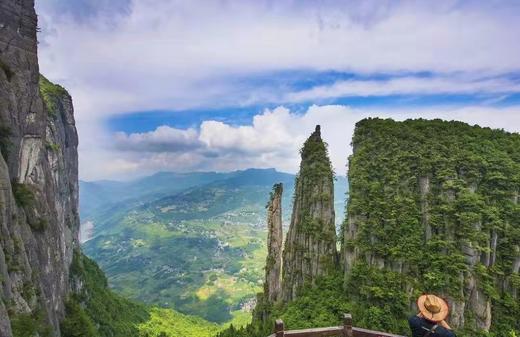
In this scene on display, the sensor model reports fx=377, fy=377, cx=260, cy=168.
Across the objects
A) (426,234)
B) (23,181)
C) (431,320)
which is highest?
(23,181)

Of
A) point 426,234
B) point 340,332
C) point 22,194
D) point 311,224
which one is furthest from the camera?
point 311,224

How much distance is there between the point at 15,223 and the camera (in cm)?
3488

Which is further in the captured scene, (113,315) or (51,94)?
(113,315)

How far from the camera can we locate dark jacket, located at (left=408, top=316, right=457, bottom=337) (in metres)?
10.5

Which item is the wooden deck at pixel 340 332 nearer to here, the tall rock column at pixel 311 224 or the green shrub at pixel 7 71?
the green shrub at pixel 7 71

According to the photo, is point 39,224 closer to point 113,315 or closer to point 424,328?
point 424,328

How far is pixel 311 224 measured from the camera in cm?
5950

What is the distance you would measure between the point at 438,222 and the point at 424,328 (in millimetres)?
42844

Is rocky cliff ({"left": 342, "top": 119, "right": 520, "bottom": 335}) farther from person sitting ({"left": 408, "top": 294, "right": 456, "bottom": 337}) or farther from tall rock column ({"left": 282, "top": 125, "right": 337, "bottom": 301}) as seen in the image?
person sitting ({"left": 408, "top": 294, "right": 456, "bottom": 337})

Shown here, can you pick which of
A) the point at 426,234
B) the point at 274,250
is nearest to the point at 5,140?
the point at 274,250

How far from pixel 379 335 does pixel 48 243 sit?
47124 mm

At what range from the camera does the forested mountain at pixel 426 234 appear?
150ft

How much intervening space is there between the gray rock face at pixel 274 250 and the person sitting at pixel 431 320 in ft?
180

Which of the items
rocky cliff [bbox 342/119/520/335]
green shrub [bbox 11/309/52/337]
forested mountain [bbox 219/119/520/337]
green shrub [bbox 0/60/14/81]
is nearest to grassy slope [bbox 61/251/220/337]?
green shrub [bbox 11/309/52/337]
